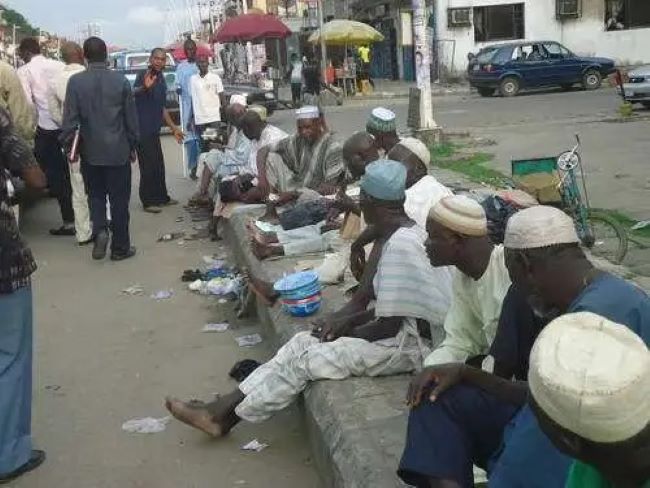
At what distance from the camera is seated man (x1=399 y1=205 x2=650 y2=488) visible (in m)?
2.24

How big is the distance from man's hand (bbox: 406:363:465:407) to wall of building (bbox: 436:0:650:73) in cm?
2881

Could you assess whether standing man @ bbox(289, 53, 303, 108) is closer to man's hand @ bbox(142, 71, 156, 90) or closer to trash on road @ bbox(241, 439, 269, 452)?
man's hand @ bbox(142, 71, 156, 90)

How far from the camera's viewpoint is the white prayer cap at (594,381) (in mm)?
1329

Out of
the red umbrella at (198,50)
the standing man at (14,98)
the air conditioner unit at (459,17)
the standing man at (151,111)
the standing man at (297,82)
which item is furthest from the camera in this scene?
the air conditioner unit at (459,17)

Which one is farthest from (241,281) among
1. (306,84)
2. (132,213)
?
(306,84)

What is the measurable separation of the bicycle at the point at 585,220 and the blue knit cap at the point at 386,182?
289 cm

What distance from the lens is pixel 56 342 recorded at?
5.84 m

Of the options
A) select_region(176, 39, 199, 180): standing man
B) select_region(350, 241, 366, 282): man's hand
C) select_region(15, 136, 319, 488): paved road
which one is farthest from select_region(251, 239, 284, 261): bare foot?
select_region(176, 39, 199, 180): standing man

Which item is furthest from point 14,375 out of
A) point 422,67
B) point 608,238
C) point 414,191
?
point 422,67

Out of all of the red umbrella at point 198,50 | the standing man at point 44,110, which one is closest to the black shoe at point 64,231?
the standing man at point 44,110

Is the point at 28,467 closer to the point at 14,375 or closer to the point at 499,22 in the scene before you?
the point at 14,375

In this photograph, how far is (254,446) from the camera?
13.1ft

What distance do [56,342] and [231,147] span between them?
3.97 meters

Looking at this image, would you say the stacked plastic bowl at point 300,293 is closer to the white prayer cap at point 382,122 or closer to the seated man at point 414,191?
the seated man at point 414,191
